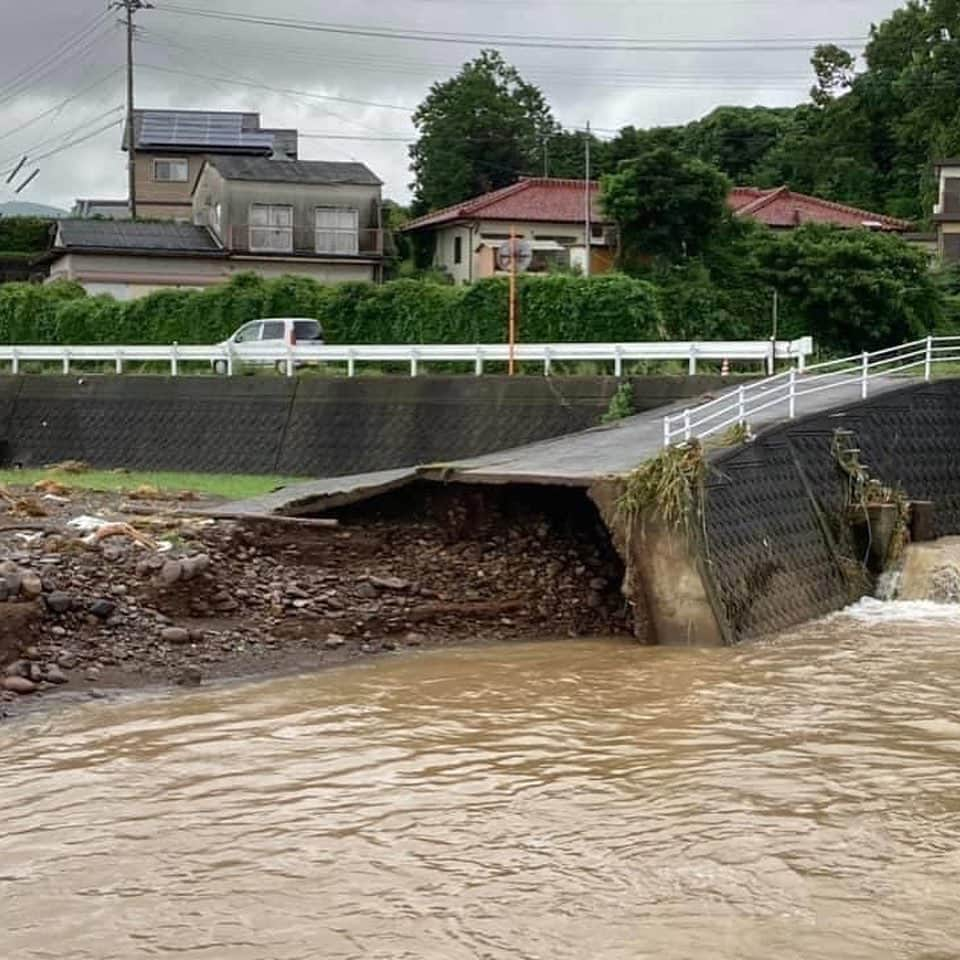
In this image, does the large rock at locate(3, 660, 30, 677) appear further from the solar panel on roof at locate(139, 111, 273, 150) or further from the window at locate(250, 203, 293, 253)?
the solar panel on roof at locate(139, 111, 273, 150)

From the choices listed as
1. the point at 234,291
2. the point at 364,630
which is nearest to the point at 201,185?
the point at 234,291

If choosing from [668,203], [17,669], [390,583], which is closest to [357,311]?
[668,203]

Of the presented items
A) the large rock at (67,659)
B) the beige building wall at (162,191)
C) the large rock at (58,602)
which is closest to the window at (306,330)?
the large rock at (58,602)

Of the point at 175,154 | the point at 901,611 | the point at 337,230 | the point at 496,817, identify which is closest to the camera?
the point at 496,817

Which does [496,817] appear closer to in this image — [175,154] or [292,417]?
[292,417]

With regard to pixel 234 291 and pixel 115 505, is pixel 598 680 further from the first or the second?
pixel 234 291

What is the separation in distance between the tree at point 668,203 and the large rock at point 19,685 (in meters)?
24.4

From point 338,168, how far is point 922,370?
25276 millimetres

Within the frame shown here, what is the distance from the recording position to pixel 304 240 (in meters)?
42.9

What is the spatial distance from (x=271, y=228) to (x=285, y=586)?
31.2 metres

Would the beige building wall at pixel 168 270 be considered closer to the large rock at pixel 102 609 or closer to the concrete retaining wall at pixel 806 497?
the concrete retaining wall at pixel 806 497

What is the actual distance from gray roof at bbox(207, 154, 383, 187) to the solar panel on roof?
10.0 m

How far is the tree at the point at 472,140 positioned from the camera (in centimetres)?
5656

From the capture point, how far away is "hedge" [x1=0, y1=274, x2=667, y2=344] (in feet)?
84.3
